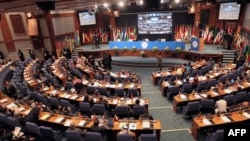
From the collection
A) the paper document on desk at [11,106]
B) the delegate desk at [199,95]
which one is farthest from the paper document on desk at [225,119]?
the paper document on desk at [11,106]

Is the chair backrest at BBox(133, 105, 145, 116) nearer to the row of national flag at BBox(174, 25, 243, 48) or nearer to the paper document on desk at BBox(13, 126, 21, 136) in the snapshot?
the paper document on desk at BBox(13, 126, 21, 136)

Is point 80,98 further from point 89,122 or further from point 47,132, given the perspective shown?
point 47,132

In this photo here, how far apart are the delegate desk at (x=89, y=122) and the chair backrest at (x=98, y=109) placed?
103cm

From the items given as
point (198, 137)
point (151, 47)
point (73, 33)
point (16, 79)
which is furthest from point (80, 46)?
point (198, 137)

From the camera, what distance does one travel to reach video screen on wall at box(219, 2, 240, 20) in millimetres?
16203

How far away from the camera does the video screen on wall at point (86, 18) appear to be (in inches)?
867

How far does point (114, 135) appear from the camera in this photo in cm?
680

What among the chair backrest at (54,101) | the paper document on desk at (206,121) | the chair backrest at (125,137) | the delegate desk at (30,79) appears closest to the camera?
the chair backrest at (125,137)

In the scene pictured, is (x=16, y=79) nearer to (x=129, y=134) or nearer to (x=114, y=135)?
(x=114, y=135)

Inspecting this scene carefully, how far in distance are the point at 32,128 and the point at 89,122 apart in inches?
75.1

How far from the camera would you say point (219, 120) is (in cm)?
676

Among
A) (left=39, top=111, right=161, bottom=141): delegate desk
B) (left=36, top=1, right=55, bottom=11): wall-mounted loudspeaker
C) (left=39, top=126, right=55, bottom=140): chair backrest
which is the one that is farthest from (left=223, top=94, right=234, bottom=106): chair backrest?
(left=36, top=1, right=55, bottom=11): wall-mounted loudspeaker

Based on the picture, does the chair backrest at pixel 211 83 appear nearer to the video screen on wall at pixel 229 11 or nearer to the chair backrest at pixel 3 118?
the video screen on wall at pixel 229 11

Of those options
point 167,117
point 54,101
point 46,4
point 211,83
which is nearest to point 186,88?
point 211,83
